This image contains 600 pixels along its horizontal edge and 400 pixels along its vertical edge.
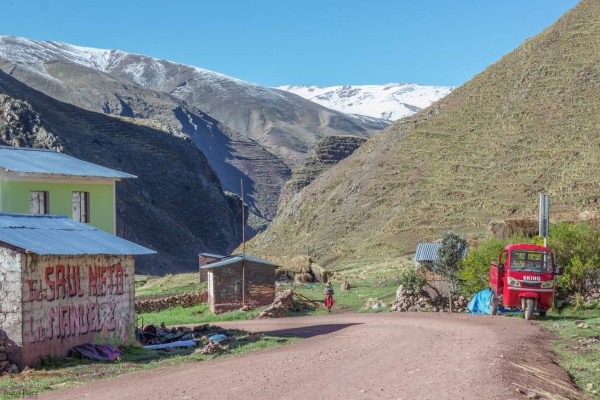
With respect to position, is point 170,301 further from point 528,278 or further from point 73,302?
point 528,278

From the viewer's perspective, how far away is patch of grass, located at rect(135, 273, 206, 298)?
4766 cm

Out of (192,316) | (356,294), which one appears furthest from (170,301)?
(356,294)

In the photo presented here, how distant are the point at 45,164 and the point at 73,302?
A: 1302cm

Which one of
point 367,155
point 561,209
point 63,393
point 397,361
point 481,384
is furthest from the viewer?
point 367,155

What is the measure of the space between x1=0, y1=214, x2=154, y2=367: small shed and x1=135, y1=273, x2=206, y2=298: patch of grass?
72.8 feet

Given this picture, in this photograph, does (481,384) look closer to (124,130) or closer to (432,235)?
(432,235)

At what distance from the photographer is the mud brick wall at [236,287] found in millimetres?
36719

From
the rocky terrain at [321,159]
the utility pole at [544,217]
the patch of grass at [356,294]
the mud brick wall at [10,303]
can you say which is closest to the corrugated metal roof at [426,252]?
the patch of grass at [356,294]

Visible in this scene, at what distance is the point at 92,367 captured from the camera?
18547 millimetres

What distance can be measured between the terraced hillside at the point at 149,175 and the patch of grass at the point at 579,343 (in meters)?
61.7

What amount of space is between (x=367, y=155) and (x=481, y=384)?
83.3m

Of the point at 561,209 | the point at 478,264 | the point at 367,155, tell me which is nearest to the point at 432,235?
the point at 561,209

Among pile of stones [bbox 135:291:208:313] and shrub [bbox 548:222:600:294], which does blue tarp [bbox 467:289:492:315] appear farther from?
pile of stones [bbox 135:291:208:313]

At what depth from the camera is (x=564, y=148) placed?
247 ft
